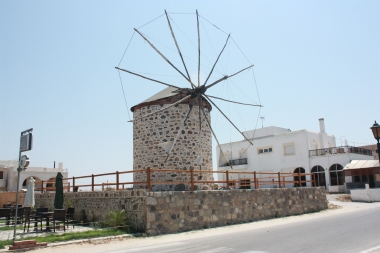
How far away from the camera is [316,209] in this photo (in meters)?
17.8

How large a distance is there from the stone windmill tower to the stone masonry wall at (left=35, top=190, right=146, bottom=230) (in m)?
3.14

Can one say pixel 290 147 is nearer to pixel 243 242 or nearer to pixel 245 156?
pixel 245 156

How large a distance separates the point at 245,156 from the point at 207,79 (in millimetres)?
20277

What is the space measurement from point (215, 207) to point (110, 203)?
147 inches

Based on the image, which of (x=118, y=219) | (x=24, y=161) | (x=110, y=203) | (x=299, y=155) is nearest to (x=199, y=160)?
(x=110, y=203)

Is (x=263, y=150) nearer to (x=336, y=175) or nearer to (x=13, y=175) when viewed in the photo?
(x=336, y=175)

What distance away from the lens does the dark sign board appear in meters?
9.02

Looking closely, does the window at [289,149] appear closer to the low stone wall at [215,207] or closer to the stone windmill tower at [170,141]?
the low stone wall at [215,207]

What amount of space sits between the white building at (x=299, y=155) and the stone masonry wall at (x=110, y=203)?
15.4 m

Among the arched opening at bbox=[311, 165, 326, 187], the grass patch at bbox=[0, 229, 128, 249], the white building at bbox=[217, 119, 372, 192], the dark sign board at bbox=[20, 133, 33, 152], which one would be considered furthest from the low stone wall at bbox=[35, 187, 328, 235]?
the arched opening at bbox=[311, 165, 326, 187]

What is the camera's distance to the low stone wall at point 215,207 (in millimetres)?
10758

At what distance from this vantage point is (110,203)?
12.1 metres

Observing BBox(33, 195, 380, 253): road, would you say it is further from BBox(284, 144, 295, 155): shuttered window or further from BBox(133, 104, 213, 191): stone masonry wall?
BBox(284, 144, 295, 155): shuttered window

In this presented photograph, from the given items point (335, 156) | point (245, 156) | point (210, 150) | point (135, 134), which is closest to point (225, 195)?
point (210, 150)
